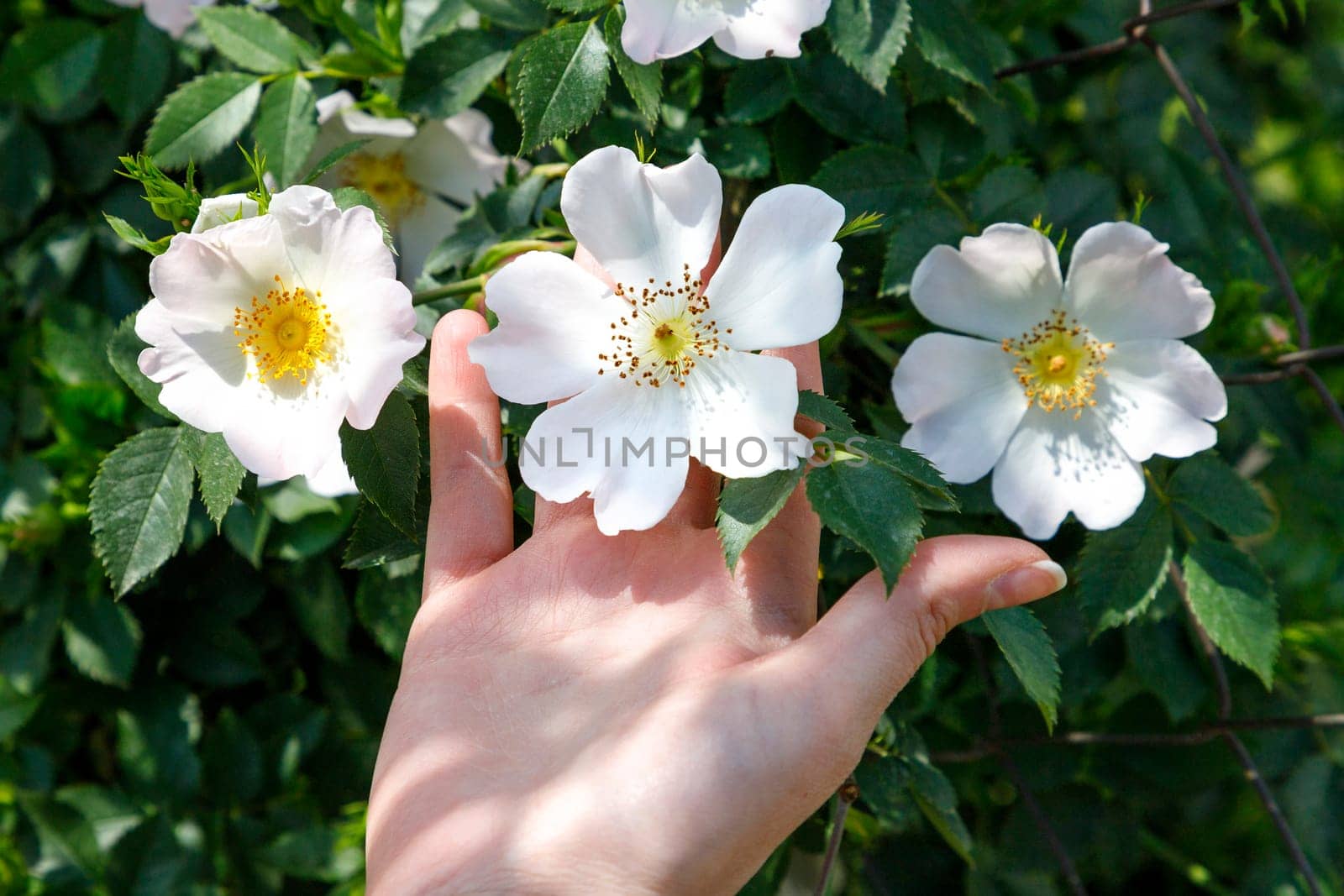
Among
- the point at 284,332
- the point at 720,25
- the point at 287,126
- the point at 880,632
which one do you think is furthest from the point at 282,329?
the point at 880,632

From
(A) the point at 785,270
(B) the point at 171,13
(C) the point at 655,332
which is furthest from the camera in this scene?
(B) the point at 171,13

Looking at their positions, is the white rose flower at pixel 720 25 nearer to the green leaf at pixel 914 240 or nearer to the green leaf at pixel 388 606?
the green leaf at pixel 914 240

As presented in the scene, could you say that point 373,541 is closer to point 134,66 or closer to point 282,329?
point 282,329

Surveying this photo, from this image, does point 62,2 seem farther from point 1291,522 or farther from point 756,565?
point 1291,522

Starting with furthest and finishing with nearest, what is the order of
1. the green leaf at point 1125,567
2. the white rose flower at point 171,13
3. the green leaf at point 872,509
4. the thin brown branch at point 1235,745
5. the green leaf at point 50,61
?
the green leaf at point 50,61 → the white rose flower at point 171,13 → the thin brown branch at point 1235,745 → the green leaf at point 1125,567 → the green leaf at point 872,509

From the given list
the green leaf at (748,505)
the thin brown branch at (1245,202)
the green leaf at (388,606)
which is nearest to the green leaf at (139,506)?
the green leaf at (388,606)

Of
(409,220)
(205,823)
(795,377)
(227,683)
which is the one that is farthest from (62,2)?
(795,377)
